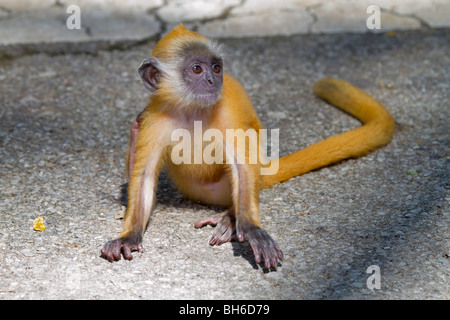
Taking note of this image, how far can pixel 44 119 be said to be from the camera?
4723 mm

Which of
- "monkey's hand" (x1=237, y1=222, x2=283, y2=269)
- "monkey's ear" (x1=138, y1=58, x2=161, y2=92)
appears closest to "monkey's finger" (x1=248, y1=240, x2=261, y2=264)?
"monkey's hand" (x1=237, y1=222, x2=283, y2=269)

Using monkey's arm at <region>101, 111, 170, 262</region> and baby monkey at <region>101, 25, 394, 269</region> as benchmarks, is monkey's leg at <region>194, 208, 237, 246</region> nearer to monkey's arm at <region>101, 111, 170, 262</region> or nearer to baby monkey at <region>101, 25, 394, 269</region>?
baby monkey at <region>101, 25, 394, 269</region>

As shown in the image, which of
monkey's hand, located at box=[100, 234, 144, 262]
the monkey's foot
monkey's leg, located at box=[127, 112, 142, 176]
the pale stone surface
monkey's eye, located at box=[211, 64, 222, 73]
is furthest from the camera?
the pale stone surface

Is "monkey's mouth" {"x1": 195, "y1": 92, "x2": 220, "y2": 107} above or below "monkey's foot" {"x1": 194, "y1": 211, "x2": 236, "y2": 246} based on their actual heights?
above

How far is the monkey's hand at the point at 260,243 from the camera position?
3.11 meters

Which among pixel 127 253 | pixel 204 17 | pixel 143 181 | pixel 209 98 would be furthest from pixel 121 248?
pixel 204 17

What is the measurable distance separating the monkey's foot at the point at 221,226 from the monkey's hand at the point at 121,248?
0.36m

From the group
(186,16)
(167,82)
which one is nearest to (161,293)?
(167,82)

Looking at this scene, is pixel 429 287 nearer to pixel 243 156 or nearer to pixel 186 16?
pixel 243 156

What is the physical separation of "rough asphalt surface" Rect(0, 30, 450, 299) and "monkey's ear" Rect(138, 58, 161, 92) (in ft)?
2.26

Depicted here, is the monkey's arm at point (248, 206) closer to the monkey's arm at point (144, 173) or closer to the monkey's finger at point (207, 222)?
the monkey's finger at point (207, 222)

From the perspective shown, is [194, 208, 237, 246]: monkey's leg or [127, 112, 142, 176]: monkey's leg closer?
[194, 208, 237, 246]: monkey's leg

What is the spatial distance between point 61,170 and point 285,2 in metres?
3.18

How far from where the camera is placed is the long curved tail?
3.96m
